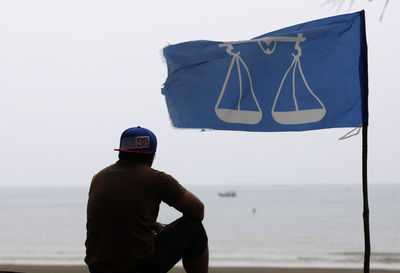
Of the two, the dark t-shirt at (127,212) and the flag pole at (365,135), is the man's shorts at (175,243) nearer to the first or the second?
the dark t-shirt at (127,212)

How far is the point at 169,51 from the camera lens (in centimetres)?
578

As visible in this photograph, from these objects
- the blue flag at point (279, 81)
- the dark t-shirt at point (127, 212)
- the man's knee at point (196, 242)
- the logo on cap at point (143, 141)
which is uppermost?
the blue flag at point (279, 81)

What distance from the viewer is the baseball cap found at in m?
3.97

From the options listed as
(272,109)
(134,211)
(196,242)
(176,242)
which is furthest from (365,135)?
(134,211)

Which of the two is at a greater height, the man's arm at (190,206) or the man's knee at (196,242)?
the man's arm at (190,206)

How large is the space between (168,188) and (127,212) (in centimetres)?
29

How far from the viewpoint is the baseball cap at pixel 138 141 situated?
3.97 meters

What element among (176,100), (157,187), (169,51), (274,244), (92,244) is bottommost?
(274,244)

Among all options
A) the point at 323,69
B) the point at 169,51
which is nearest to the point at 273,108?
the point at 323,69

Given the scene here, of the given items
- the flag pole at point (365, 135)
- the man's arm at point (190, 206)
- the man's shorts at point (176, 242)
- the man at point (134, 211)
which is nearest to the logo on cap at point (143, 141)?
the man at point (134, 211)

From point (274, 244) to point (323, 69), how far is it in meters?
26.3

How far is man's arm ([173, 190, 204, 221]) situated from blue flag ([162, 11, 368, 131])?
1649mm

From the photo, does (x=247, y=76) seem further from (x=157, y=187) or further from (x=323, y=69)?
(x=157, y=187)

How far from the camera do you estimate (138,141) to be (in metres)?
3.98
